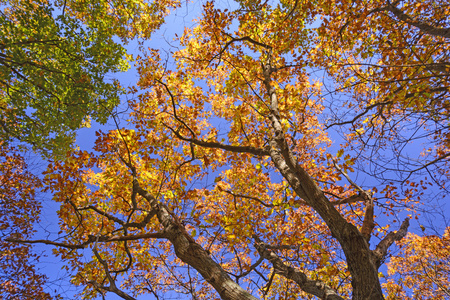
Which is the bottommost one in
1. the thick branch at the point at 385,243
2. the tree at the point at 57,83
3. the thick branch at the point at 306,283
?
the thick branch at the point at 385,243

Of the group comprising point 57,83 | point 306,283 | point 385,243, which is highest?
point 57,83

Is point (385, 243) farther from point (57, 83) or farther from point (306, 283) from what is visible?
point (57, 83)

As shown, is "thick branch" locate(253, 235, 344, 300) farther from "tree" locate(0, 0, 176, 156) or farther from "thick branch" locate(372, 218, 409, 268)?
"tree" locate(0, 0, 176, 156)

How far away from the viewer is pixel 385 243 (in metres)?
4.46

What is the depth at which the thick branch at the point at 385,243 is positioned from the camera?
13.4 feet

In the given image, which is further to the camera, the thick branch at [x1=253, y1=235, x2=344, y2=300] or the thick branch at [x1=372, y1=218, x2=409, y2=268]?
the thick branch at [x1=253, y1=235, x2=344, y2=300]

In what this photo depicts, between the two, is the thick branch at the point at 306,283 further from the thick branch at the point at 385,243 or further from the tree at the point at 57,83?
the tree at the point at 57,83

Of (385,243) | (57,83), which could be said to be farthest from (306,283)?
(57,83)

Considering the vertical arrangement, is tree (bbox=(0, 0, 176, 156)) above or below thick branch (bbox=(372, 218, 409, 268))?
above

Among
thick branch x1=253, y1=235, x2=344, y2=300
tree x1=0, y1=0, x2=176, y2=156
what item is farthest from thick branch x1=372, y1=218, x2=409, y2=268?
tree x1=0, y1=0, x2=176, y2=156

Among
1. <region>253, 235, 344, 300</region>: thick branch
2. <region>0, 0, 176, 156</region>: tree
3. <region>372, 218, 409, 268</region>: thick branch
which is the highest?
<region>0, 0, 176, 156</region>: tree

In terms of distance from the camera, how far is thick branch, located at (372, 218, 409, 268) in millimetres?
4069

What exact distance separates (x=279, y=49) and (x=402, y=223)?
23.6 feet

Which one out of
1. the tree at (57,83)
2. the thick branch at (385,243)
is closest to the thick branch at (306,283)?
the thick branch at (385,243)
